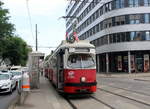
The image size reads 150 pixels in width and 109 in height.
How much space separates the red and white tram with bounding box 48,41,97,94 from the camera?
1445 cm

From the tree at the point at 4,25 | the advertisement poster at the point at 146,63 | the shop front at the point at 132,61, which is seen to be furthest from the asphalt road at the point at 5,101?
the advertisement poster at the point at 146,63

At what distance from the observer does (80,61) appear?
14.9 meters

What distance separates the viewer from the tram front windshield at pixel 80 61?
14.8 m

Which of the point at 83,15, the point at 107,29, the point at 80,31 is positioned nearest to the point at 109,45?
the point at 107,29

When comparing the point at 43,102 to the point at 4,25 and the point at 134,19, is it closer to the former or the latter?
the point at 4,25

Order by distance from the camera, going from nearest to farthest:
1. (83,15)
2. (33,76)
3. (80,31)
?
1. (33,76)
2. (83,15)
3. (80,31)

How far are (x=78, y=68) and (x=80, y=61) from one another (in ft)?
1.63

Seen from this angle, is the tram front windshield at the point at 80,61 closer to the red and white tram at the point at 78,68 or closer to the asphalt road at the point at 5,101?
the red and white tram at the point at 78,68

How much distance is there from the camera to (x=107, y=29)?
5506 cm

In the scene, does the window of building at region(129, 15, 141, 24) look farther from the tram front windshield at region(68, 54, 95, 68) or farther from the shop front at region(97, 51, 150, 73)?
the tram front windshield at region(68, 54, 95, 68)

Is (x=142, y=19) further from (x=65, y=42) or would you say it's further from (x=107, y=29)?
(x=65, y=42)

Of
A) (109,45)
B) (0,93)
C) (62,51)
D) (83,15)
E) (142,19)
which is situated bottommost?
(0,93)

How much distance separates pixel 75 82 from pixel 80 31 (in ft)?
229

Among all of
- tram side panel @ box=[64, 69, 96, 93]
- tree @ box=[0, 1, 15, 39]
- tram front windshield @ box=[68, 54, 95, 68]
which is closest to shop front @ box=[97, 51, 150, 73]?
tree @ box=[0, 1, 15, 39]
